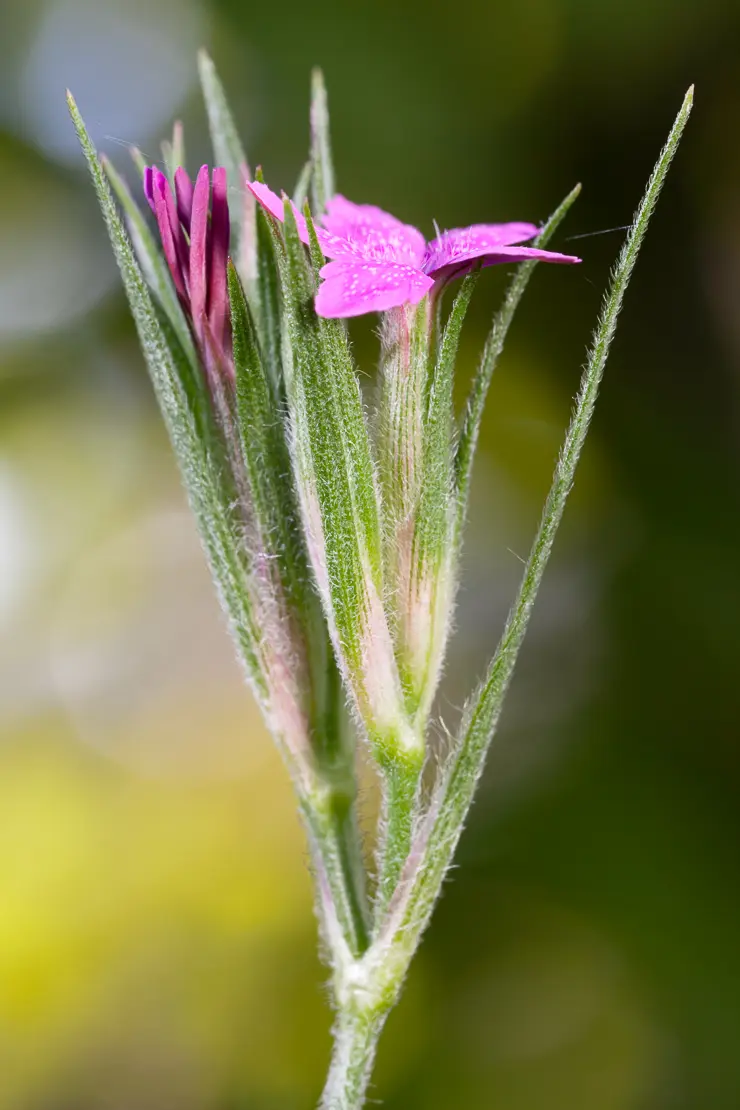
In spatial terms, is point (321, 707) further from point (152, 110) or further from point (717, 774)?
point (152, 110)

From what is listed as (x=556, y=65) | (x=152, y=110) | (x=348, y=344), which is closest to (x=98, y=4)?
(x=152, y=110)

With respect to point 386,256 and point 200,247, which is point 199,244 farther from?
point 386,256

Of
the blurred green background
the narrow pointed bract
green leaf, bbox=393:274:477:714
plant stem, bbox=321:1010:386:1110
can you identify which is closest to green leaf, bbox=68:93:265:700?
the narrow pointed bract

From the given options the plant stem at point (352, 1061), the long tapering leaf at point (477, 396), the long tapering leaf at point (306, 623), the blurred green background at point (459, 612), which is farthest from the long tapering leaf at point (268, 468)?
the blurred green background at point (459, 612)

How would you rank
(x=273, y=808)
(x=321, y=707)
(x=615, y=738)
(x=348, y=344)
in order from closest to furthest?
(x=348, y=344)
(x=321, y=707)
(x=273, y=808)
(x=615, y=738)

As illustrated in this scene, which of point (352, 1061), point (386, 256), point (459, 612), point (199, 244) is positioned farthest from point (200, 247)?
point (459, 612)
